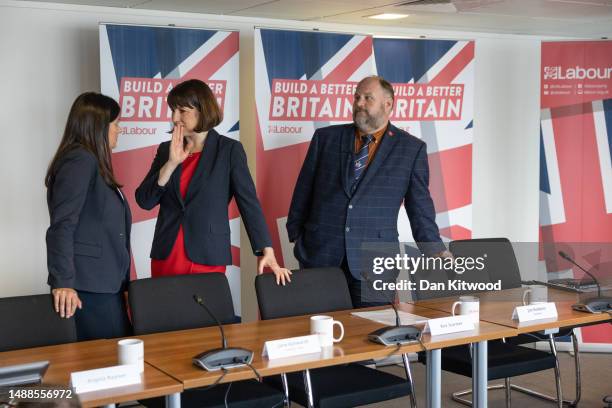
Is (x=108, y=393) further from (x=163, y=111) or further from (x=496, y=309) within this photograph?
(x=163, y=111)

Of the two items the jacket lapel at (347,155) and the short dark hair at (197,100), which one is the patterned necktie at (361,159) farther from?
Result: the short dark hair at (197,100)

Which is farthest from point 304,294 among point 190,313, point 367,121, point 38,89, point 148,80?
Result: point 38,89

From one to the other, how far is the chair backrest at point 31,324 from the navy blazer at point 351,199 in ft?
5.36

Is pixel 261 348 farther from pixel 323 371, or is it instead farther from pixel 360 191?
pixel 360 191

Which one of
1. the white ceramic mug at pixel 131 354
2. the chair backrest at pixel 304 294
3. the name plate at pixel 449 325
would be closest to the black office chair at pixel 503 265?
the chair backrest at pixel 304 294

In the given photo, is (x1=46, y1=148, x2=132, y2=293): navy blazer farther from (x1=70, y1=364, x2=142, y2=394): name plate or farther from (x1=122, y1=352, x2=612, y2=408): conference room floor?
(x1=122, y1=352, x2=612, y2=408): conference room floor

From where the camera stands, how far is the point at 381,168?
4566 mm

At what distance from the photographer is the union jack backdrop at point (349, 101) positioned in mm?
5492

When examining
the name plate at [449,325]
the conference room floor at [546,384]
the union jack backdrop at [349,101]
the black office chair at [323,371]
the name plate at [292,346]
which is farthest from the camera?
the union jack backdrop at [349,101]

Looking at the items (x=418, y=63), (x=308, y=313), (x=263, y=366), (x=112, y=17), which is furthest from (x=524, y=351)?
(x=112, y=17)

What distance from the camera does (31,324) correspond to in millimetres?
3293

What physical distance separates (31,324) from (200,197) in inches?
42.8

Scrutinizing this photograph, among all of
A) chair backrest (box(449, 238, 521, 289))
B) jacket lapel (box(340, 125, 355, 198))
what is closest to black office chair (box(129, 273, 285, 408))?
jacket lapel (box(340, 125, 355, 198))

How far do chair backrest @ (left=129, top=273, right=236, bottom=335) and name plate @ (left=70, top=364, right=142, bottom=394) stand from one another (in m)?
0.89
